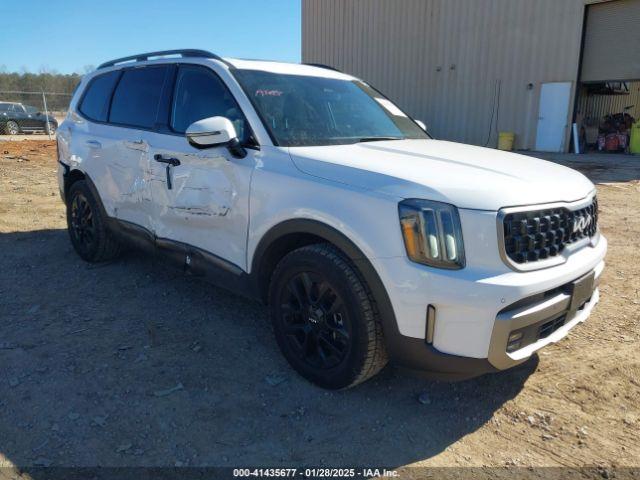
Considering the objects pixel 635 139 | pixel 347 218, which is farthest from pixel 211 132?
pixel 635 139

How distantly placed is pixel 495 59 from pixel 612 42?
12.9 ft

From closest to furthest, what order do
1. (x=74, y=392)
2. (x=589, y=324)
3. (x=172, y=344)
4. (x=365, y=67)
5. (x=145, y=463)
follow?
(x=145, y=463) < (x=74, y=392) < (x=172, y=344) < (x=589, y=324) < (x=365, y=67)

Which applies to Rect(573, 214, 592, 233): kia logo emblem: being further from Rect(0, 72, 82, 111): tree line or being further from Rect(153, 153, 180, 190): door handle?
Rect(0, 72, 82, 111): tree line

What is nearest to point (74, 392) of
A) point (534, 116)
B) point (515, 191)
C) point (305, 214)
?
point (305, 214)

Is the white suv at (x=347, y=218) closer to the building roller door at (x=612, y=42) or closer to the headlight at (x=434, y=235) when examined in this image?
the headlight at (x=434, y=235)

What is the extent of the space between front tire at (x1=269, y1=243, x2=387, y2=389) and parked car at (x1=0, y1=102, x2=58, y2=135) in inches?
889

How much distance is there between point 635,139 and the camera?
17062 mm

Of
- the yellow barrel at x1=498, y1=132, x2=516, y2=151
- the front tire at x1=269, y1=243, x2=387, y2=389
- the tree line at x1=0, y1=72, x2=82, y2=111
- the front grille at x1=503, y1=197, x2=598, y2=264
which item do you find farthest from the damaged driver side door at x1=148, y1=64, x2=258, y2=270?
the tree line at x1=0, y1=72, x2=82, y2=111

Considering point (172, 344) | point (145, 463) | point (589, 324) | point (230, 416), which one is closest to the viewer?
point (145, 463)

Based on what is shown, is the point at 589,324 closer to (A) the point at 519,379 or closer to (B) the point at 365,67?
(A) the point at 519,379

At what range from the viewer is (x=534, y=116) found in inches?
725

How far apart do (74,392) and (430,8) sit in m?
21.5

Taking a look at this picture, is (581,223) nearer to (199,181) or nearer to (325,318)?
(325,318)

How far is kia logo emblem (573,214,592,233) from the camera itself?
261 centimetres
